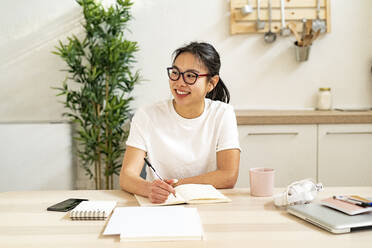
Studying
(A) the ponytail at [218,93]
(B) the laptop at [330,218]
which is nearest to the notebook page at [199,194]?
(B) the laptop at [330,218]

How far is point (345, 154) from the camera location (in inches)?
121

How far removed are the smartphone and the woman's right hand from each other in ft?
0.82

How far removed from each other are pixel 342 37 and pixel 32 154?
8.65 ft

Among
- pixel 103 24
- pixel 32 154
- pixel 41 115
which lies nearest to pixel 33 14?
pixel 103 24

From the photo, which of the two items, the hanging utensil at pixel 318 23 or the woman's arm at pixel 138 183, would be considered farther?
the hanging utensil at pixel 318 23

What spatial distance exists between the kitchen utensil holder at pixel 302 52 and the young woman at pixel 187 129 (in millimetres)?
1629

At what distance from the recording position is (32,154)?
3264mm

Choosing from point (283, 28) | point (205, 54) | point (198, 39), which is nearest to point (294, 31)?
point (283, 28)

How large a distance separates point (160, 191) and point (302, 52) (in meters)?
2.38

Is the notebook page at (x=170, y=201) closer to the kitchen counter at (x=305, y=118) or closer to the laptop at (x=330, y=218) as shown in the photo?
the laptop at (x=330, y=218)

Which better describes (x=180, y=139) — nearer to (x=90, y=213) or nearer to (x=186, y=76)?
(x=186, y=76)

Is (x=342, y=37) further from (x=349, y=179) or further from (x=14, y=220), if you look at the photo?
(x=14, y=220)

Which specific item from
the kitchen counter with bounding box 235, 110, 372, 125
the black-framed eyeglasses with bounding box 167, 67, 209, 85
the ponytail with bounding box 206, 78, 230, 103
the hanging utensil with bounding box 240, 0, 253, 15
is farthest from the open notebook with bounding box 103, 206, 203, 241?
the hanging utensil with bounding box 240, 0, 253, 15

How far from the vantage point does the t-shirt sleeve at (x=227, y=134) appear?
6.22 ft
